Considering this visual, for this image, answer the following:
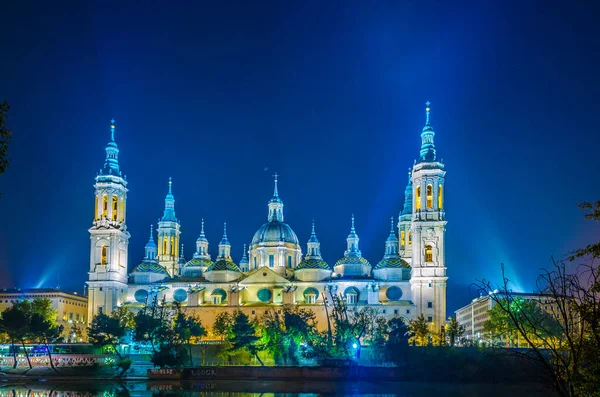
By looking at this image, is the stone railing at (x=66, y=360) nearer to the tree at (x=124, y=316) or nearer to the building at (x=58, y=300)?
the tree at (x=124, y=316)

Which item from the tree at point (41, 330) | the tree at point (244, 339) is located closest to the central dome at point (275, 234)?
the tree at point (244, 339)

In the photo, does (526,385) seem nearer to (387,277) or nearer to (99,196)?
(387,277)

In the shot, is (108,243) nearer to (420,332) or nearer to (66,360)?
(66,360)

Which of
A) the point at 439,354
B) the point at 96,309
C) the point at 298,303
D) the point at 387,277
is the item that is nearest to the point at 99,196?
the point at 96,309

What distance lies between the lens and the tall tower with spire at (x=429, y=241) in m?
87.1

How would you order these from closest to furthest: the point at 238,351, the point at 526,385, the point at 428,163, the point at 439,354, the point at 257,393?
the point at 257,393 < the point at 526,385 < the point at 439,354 < the point at 238,351 < the point at 428,163

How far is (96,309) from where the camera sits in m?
93.8

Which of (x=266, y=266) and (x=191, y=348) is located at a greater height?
(x=266, y=266)

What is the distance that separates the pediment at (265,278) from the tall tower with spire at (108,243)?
56.6 feet

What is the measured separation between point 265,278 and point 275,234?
959 cm

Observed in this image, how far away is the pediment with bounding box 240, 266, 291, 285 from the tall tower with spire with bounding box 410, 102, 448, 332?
16996 mm

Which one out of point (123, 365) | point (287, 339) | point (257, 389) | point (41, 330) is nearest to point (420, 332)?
point (287, 339)

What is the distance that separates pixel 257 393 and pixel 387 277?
42412 millimetres

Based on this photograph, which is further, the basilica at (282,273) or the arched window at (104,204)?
the arched window at (104,204)
